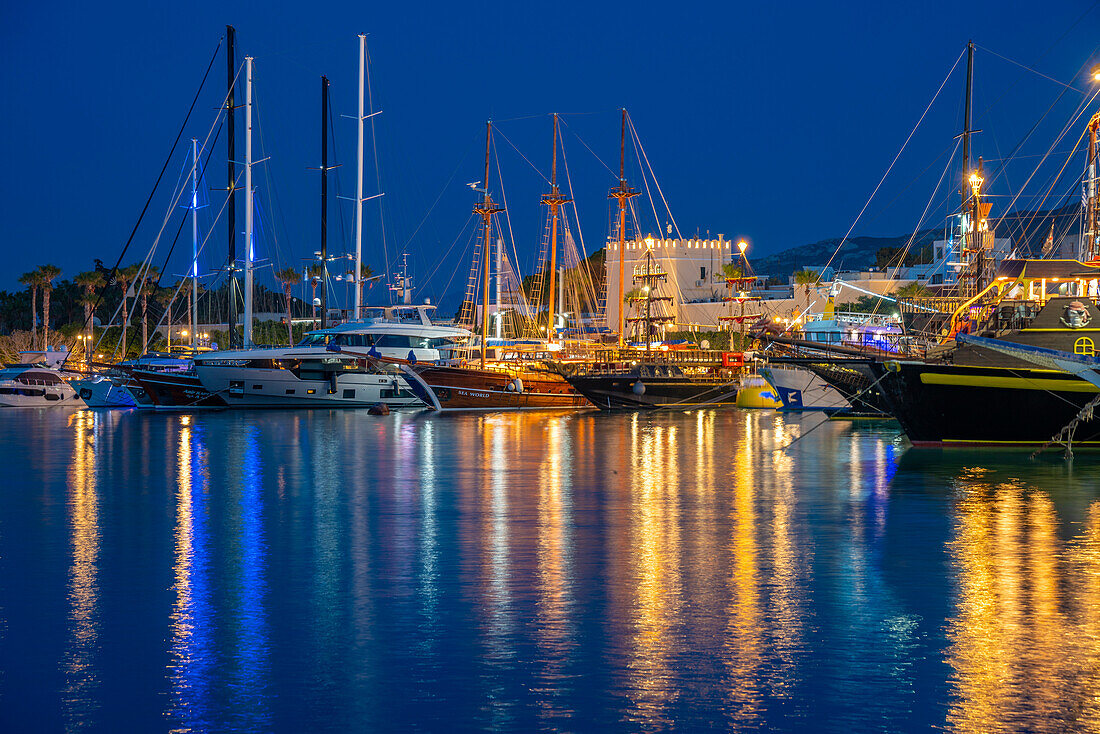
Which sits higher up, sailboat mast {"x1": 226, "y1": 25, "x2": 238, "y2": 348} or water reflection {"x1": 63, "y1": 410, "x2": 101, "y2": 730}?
sailboat mast {"x1": 226, "y1": 25, "x2": 238, "y2": 348}

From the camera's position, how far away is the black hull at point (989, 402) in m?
27.7

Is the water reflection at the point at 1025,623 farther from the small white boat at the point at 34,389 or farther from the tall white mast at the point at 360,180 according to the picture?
the small white boat at the point at 34,389

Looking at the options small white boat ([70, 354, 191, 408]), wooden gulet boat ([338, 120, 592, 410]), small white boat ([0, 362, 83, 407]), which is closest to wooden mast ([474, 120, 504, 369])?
wooden gulet boat ([338, 120, 592, 410])

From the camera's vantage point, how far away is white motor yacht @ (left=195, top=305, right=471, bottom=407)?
55.8m

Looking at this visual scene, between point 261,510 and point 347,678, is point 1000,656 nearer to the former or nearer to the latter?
point 347,678

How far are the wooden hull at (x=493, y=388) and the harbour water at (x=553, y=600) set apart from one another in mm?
29407

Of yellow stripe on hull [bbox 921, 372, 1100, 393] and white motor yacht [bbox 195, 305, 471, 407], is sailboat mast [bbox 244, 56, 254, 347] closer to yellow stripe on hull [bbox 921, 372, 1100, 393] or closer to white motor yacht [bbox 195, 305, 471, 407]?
white motor yacht [bbox 195, 305, 471, 407]

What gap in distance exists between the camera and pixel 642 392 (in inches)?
2245

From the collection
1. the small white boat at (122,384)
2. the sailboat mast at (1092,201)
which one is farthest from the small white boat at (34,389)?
the sailboat mast at (1092,201)

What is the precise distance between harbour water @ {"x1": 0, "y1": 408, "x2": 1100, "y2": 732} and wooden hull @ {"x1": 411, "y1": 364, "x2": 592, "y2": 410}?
29.4 m

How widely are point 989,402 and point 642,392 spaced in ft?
95.4

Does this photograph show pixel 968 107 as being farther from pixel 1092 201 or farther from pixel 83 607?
pixel 83 607

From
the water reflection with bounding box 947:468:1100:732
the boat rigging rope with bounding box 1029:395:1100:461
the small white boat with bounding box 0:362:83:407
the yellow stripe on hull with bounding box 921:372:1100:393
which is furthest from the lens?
the small white boat with bounding box 0:362:83:407

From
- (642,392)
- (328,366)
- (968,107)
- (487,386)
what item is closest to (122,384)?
(328,366)
